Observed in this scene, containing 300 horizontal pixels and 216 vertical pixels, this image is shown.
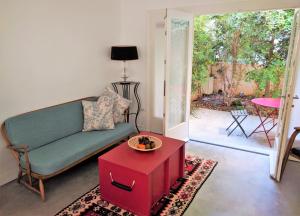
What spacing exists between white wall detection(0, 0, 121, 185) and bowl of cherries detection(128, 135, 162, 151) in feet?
4.23

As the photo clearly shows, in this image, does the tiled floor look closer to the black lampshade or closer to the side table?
the side table

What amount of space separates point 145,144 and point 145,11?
7.81 feet

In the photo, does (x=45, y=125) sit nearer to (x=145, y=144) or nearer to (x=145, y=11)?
(x=145, y=144)

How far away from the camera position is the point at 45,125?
9.12 feet

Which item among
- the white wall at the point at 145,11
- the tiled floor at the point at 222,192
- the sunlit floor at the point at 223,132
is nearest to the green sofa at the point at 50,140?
the tiled floor at the point at 222,192

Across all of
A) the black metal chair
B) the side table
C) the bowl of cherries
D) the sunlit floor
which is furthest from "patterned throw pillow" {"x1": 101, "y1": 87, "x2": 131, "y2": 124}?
the black metal chair

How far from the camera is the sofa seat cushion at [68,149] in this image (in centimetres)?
230

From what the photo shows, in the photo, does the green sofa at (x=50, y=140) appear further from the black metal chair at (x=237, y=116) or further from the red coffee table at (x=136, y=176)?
the black metal chair at (x=237, y=116)

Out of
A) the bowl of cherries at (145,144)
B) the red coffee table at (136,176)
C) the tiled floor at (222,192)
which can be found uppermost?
the bowl of cherries at (145,144)

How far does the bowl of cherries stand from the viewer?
240 cm

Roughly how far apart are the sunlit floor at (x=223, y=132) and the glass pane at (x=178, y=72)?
0.60 metres

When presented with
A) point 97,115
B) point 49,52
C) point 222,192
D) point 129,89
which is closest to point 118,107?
point 97,115

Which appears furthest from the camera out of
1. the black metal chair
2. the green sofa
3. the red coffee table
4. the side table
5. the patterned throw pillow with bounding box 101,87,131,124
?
the black metal chair

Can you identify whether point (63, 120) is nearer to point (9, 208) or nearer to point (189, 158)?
point (9, 208)
